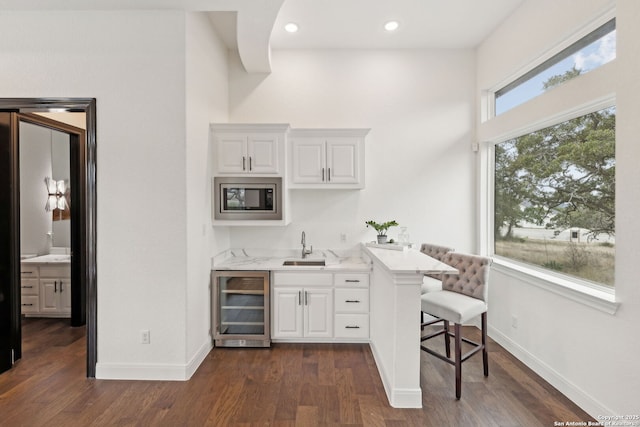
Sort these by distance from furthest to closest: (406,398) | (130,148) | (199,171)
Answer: (199,171)
(130,148)
(406,398)

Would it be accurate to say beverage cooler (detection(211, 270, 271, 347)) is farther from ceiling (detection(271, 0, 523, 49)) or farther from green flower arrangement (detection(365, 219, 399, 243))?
ceiling (detection(271, 0, 523, 49))

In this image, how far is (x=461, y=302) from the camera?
8.38 ft

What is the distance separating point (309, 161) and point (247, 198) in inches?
30.4

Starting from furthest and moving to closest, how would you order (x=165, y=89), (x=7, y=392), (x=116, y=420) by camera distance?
(x=165, y=89) < (x=7, y=392) < (x=116, y=420)

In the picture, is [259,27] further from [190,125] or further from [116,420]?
[116,420]

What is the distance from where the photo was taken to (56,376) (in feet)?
8.79

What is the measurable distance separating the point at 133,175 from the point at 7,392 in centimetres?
189

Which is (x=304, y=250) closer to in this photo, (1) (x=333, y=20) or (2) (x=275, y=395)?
(2) (x=275, y=395)

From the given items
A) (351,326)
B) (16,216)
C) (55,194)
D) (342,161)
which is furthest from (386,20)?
(55,194)

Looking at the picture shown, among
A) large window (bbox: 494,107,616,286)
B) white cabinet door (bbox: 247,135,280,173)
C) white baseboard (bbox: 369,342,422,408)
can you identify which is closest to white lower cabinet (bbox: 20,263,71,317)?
white cabinet door (bbox: 247,135,280,173)

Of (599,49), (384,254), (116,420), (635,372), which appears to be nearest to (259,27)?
(384,254)

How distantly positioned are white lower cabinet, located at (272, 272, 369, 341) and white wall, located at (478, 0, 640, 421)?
1443 millimetres

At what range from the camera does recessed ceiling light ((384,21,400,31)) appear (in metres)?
3.29

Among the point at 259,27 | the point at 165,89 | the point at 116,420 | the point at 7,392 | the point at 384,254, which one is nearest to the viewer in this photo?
the point at 116,420
